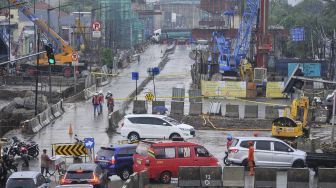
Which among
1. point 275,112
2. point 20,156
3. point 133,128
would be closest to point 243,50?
point 275,112

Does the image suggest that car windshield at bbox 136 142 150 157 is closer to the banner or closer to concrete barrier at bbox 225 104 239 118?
concrete barrier at bbox 225 104 239 118

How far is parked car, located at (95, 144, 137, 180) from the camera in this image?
3134 centimetres

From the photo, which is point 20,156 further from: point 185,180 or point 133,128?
point 185,180

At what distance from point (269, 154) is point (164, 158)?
4.61 meters

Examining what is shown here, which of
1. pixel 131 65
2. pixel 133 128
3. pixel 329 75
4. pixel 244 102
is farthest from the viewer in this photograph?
pixel 131 65

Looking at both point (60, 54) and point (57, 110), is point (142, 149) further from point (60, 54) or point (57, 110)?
point (60, 54)

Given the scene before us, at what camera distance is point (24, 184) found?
2623 centimetres

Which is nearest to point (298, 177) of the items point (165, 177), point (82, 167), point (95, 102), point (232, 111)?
point (165, 177)

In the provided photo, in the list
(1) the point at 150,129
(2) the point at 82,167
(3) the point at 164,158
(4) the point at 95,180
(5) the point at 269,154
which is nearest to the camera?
(4) the point at 95,180

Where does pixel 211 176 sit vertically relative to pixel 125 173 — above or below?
above

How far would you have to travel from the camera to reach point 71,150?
113ft

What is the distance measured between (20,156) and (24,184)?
998cm

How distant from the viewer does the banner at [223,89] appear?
66.1 meters

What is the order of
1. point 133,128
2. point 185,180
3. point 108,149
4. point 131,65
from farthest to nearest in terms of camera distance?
point 131,65
point 133,128
point 108,149
point 185,180
